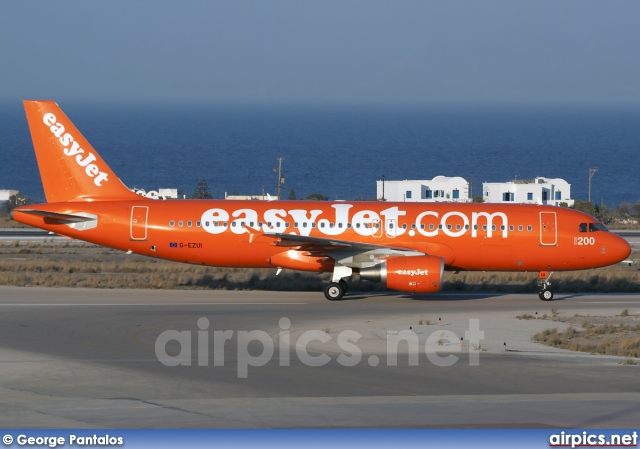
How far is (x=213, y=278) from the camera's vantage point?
125 ft

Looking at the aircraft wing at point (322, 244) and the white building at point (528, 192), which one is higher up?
the white building at point (528, 192)

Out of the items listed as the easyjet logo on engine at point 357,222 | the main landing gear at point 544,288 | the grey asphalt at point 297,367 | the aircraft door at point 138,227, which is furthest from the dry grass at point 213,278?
the easyjet logo on engine at point 357,222

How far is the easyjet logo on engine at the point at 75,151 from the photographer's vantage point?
112 feet

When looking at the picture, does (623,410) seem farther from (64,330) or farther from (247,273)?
(247,273)

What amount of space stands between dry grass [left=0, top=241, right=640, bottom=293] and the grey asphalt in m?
2.63

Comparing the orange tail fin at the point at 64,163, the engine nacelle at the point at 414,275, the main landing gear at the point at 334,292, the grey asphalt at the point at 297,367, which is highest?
the orange tail fin at the point at 64,163

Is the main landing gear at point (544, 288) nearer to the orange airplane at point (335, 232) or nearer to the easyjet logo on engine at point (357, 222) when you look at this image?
the orange airplane at point (335, 232)

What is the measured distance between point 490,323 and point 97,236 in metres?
13.8

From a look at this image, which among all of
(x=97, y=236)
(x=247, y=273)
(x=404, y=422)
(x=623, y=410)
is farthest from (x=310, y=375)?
(x=247, y=273)

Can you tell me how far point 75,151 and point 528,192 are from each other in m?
61.7

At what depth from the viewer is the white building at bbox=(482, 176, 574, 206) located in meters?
88.6

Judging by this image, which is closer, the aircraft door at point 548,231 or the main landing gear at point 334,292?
the main landing gear at point 334,292

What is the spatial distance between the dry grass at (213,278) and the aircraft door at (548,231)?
361 centimetres

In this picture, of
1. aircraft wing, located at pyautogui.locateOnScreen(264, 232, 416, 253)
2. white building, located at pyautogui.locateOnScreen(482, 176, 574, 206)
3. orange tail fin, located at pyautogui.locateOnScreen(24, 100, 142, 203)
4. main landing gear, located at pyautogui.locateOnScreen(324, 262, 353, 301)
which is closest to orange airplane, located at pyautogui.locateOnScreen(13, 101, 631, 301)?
main landing gear, located at pyautogui.locateOnScreen(324, 262, 353, 301)
